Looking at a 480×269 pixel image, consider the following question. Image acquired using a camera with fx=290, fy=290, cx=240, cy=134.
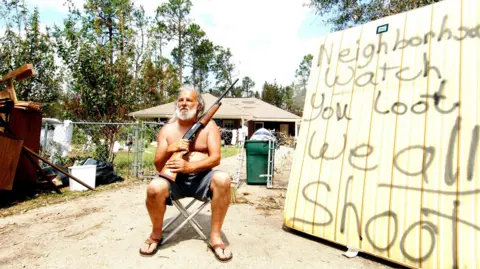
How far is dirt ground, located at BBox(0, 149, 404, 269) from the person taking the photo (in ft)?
8.79

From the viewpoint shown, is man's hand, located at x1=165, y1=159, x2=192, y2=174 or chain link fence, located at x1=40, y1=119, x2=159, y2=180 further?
chain link fence, located at x1=40, y1=119, x2=159, y2=180

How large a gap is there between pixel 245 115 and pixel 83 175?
18172 millimetres

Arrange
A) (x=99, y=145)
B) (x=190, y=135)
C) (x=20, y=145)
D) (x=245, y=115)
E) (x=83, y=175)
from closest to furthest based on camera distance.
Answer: (x=190, y=135), (x=20, y=145), (x=83, y=175), (x=99, y=145), (x=245, y=115)

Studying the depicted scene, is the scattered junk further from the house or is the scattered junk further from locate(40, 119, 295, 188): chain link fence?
the house

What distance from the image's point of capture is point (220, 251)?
2746 millimetres

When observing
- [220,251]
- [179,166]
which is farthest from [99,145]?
[220,251]

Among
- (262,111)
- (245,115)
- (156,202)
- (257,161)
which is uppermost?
(262,111)

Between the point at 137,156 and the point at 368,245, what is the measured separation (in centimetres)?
633

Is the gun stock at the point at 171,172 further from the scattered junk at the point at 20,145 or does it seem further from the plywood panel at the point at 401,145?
the scattered junk at the point at 20,145

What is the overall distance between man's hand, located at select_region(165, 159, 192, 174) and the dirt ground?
32.2 inches

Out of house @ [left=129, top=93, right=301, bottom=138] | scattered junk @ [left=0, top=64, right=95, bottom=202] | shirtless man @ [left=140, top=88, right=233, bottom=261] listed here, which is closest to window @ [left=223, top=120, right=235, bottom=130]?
house @ [left=129, top=93, right=301, bottom=138]

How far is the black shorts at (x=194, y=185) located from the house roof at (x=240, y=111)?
16144 mm

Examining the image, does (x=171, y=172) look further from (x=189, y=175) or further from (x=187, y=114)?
(x=187, y=114)

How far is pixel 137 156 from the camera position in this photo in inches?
303
